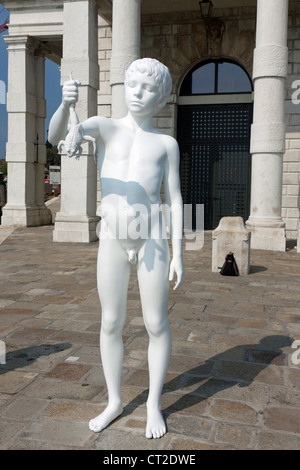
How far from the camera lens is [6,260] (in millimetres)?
8188

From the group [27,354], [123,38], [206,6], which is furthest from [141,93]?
[206,6]

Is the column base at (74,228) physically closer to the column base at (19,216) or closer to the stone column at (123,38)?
the stone column at (123,38)

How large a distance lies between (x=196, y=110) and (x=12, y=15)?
5707 millimetres

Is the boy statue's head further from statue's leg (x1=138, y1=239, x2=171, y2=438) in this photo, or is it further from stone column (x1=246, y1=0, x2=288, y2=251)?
stone column (x1=246, y1=0, x2=288, y2=251)

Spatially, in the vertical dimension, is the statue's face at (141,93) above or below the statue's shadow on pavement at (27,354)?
above

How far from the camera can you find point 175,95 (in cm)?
1315

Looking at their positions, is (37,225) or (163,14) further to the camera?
(37,225)

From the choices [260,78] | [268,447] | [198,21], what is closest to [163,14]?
[198,21]

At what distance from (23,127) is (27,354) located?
35.1 feet

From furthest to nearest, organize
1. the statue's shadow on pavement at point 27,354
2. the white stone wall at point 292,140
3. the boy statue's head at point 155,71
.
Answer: the white stone wall at point 292,140 → the statue's shadow on pavement at point 27,354 → the boy statue's head at point 155,71

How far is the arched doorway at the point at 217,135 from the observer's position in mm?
13258

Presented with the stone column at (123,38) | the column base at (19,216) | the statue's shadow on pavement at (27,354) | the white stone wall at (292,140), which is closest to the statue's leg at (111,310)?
the statue's shadow on pavement at (27,354)

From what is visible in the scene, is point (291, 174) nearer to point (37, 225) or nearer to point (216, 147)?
point (216, 147)
